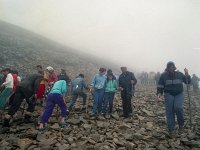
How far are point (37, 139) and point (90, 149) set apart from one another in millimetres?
1928

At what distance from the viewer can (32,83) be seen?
9984 millimetres

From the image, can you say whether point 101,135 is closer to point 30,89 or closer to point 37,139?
point 37,139

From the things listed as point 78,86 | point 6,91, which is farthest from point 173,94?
point 6,91

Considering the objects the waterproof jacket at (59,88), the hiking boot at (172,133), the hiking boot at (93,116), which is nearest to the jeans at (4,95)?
the waterproof jacket at (59,88)

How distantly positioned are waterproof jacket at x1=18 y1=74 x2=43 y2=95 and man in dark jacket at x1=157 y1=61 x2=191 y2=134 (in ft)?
17.1

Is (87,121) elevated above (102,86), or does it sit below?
below

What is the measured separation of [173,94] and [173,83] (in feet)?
1.44

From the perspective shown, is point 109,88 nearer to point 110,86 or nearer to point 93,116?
point 110,86

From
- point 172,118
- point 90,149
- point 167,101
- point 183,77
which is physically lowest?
point 90,149

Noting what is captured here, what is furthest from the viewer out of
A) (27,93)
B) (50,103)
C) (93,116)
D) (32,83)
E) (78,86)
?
(78,86)

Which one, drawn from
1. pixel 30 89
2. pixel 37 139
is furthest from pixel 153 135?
pixel 30 89

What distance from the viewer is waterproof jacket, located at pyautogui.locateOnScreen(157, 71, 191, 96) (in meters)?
9.59

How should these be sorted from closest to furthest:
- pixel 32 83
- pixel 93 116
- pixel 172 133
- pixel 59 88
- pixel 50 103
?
pixel 50 103 → pixel 59 88 → pixel 172 133 → pixel 32 83 → pixel 93 116

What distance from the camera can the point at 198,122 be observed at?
39.3 ft
